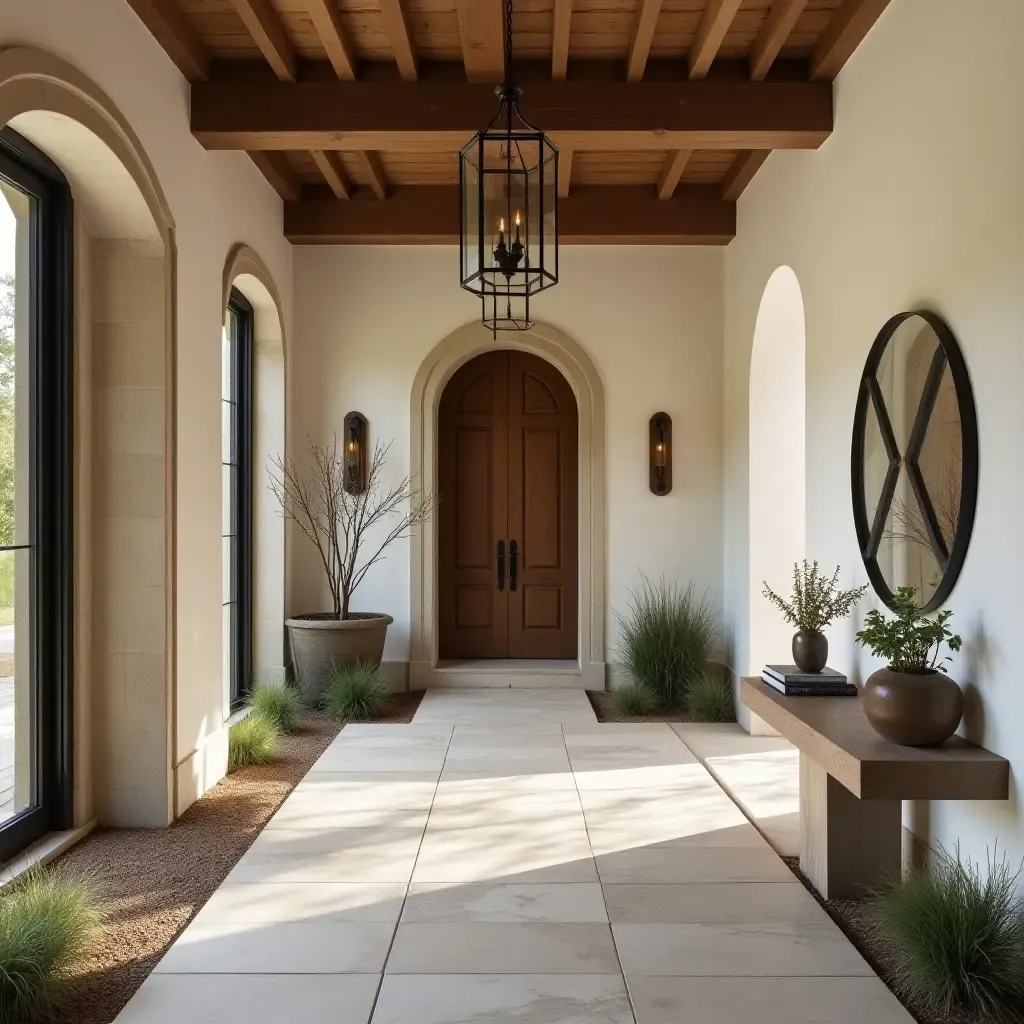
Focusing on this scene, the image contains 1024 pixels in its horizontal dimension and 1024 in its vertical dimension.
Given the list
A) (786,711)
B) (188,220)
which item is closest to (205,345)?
(188,220)

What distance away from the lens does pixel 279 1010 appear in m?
2.80

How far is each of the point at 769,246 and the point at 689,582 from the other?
8.55 feet

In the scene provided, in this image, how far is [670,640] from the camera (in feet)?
24.0

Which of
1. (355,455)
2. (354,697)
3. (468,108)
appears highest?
(468,108)

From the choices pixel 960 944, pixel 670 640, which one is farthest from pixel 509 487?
pixel 960 944

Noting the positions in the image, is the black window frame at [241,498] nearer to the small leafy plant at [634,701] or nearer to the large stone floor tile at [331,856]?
the small leafy plant at [634,701]

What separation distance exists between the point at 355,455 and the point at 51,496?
3605 mm

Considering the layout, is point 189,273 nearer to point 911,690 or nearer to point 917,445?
point 917,445

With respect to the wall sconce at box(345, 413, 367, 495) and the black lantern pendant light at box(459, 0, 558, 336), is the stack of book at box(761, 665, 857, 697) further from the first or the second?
the wall sconce at box(345, 413, 367, 495)

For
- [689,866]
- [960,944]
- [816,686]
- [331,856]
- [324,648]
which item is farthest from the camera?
[324,648]

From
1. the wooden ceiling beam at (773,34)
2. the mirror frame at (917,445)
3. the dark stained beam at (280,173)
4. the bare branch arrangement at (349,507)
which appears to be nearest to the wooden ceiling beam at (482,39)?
the wooden ceiling beam at (773,34)

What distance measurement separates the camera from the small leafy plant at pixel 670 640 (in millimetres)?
7312

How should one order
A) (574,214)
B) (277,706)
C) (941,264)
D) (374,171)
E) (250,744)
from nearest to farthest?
1. (941,264)
2. (250,744)
3. (277,706)
4. (374,171)
5. (574,214)

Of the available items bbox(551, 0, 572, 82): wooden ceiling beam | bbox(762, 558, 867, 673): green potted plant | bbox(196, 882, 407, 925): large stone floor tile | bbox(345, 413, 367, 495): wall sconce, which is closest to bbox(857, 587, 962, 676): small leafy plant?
bbox(762, 558, 867, 673): green potted plant
